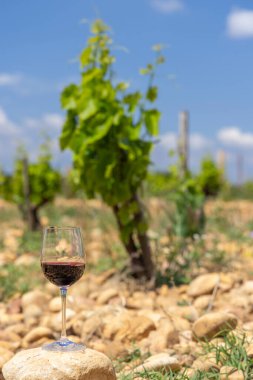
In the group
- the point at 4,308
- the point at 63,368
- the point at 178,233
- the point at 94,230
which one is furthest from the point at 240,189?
the point at 63,368

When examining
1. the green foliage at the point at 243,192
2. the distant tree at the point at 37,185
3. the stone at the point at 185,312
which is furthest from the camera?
the green foliage at the point at 243,192

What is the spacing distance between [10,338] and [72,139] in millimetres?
1889

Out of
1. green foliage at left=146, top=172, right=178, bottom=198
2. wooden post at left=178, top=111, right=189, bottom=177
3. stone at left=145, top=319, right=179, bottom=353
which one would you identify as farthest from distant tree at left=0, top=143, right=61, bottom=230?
stone at left=145, top=319, right=179, bottom=353

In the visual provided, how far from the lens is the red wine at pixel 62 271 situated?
2.84 m

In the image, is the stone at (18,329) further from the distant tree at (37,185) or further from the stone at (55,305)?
the distant tree at (37,185)

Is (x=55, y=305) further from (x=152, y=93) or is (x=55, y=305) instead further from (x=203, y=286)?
(x=152, y=93)

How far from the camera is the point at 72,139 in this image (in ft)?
17.9

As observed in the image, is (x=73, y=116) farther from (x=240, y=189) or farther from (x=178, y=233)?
(x=240, y=189)

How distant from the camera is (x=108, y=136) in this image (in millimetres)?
5387

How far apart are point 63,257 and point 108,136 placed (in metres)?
2.62

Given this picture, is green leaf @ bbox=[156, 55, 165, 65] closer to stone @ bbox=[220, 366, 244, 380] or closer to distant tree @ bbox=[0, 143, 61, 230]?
stone @ bbox=[220, 366, 244, 380]

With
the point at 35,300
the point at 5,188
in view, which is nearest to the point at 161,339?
the point at 35,300

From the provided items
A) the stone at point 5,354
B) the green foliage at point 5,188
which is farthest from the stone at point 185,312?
the green foliage at point 5,188

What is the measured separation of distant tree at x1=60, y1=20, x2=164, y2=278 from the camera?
531 cm
